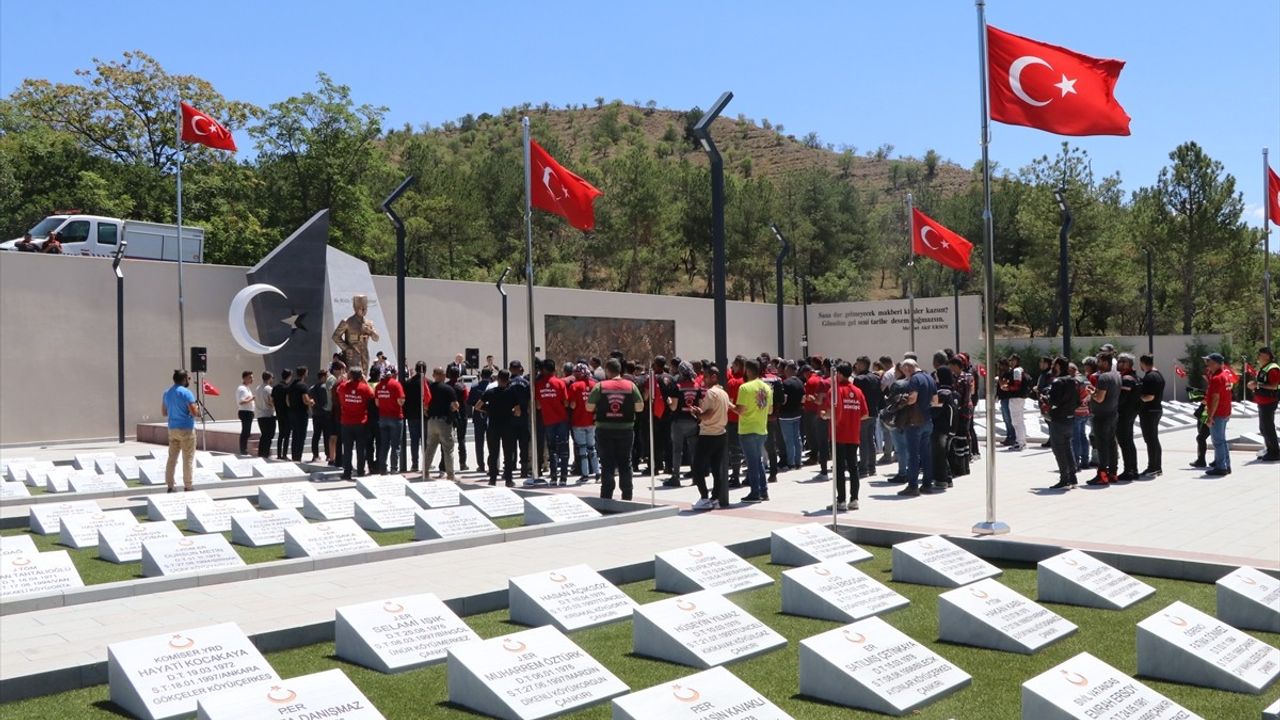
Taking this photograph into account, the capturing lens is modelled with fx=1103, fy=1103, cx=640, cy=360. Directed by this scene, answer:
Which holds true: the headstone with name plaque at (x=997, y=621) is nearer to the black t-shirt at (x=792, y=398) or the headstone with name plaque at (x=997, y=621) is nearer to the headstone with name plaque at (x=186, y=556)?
the headstone with name plaque at (x=186, y=556)

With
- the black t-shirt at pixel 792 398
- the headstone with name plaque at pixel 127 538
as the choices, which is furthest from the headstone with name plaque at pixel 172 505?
the black t-shirt at pixel 792 398

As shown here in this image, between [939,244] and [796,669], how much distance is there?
78.7 ft

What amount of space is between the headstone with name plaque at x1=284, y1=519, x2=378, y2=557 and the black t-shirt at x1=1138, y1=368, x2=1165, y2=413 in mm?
10558

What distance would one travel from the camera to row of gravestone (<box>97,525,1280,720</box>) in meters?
4.75

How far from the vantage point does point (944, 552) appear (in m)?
8.62

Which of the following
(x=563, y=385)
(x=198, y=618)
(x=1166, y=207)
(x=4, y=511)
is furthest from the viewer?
(x=1166, y=207)

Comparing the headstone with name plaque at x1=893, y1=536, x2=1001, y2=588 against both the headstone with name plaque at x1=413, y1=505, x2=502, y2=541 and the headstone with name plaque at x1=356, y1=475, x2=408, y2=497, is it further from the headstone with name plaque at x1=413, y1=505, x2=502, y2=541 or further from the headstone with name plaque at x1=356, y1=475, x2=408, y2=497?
the headstone with name plaque at x1=356, y1=475, x2=408, y2=497

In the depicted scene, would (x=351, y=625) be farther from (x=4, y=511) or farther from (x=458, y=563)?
(x=4, y=511)

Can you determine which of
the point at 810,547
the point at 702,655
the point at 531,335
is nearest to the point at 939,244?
the point at 531,335

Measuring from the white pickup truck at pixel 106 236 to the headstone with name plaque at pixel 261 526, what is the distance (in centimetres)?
2117

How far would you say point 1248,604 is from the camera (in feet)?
22.2

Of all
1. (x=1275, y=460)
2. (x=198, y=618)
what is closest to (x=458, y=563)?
(x=198, y=618)

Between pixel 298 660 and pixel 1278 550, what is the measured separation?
26.3 ft

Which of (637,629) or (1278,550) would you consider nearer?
→ (637,629)
